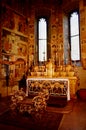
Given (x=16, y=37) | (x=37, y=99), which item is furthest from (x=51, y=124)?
(x=16, y=37)

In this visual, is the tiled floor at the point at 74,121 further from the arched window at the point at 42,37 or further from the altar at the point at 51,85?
the arched window at the point at 42,37

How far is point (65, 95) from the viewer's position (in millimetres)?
7840

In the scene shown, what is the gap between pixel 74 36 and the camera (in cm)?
1066

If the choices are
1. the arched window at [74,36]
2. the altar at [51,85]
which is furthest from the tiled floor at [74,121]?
the arched window at [74,36]

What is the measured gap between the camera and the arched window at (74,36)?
10.4 metres

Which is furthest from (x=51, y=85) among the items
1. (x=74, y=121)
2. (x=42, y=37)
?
(x=42, y=37)

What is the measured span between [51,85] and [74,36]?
436cm

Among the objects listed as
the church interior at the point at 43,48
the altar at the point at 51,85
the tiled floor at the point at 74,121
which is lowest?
the tiled floor at the point at 74,121

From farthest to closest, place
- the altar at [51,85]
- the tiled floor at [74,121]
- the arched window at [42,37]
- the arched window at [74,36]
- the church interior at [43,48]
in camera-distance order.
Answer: the arched window at [42,37] < the arched window at [74,36] < the church interior at [43,48] < the altar at [51,85] < the tiled floor at [74,121]

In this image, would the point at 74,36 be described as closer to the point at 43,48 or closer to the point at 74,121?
the point at 43,48

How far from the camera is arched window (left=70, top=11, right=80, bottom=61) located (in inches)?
410

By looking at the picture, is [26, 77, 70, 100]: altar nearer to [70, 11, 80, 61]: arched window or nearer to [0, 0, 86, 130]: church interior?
[0, 0, 86, 130]: church interior

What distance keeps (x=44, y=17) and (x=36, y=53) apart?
2935 mm

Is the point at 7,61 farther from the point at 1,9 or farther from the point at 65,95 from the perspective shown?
the point at 65,95
